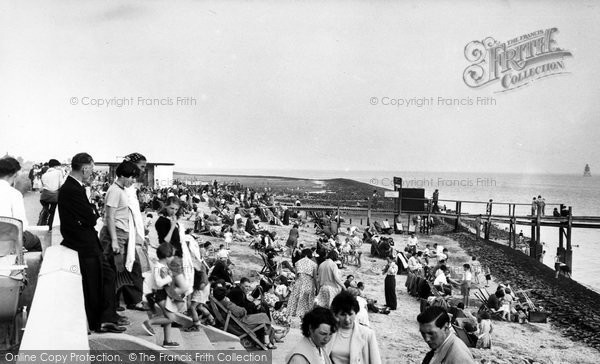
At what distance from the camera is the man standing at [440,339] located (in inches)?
108

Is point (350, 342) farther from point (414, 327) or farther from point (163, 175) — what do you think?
point (163, 175)

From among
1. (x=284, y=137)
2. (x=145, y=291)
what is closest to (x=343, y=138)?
(x=284, y=137)

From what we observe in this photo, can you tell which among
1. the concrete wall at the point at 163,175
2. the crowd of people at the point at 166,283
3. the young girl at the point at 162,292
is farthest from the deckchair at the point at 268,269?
the young girl at the point at 162,292

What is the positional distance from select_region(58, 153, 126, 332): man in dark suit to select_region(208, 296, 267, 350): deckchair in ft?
6.90

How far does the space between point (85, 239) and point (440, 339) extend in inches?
79.0

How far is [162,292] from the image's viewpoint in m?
4.15

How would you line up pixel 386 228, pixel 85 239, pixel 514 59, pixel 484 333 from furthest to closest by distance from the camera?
pixel 514 59 < pixel 386 228 < pixel 484 333 < pixel 85 239

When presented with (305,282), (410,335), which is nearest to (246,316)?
(305,282)

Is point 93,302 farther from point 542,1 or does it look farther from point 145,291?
point 542,1

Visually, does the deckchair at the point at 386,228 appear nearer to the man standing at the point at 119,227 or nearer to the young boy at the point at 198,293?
the young boy at the point at 198,293

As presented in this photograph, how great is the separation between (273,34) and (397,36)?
146 inches

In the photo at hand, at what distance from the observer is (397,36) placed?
19859mm

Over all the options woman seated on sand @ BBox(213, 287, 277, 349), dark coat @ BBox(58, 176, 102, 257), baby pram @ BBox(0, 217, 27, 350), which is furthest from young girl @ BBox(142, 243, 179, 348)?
woman seated on sand @ BBox(213, 287, 277, 349)

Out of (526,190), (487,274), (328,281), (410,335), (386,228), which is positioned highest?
(526,190)
